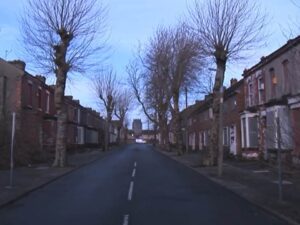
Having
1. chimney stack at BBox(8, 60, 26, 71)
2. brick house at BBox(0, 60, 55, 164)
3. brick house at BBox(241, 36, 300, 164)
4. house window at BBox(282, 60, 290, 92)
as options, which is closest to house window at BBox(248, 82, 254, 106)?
brick house at BBox(241, 36, 300, 164)

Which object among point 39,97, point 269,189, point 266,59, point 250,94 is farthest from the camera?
point 39,97

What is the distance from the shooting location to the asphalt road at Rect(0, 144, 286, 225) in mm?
11664

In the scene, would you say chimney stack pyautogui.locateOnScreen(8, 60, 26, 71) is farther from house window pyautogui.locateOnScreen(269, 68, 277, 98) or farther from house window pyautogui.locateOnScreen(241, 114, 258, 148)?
house window pyautogui.locateOnScreen(269, 68, 277, 98)

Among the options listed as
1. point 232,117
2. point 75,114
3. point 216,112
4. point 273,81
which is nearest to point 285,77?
point 273,81

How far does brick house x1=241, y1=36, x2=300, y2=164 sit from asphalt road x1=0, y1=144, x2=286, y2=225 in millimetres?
7628

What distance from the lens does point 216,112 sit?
99.1 feet

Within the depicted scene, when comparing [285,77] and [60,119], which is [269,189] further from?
[60,119]

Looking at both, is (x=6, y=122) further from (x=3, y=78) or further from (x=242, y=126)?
(x=242, y=126)

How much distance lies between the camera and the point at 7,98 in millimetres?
37875

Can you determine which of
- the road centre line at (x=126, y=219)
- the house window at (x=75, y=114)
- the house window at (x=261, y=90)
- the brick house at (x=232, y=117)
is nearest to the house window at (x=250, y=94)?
the house window at (x=261, y=90)

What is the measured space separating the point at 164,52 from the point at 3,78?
56.5 ft

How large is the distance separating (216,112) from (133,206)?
1701cm

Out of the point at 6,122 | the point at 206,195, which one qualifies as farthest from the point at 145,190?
the point at 6,122

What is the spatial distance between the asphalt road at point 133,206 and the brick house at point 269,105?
7.63 m
